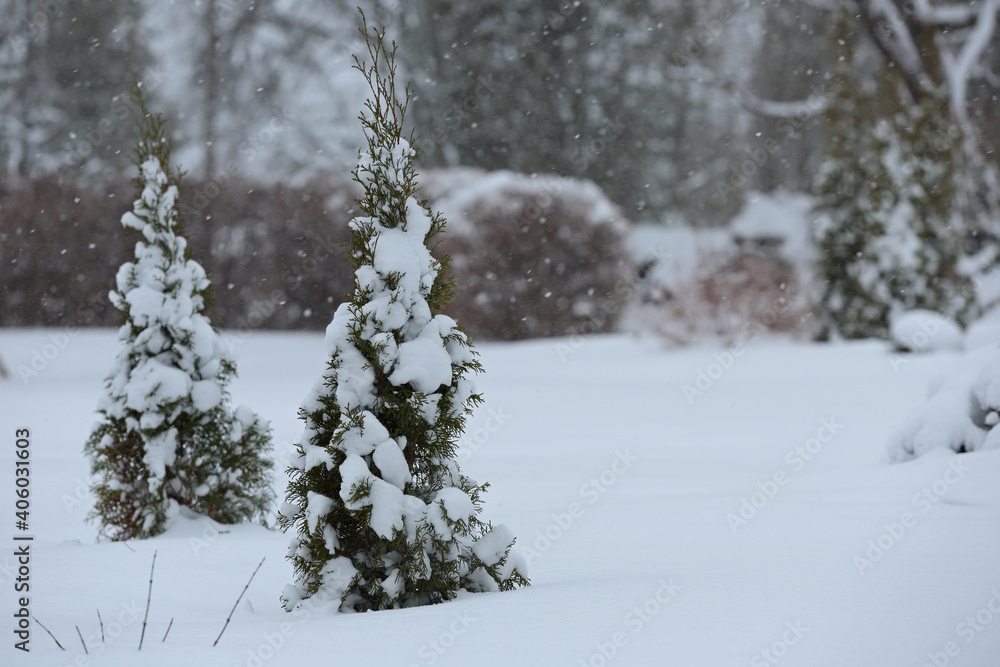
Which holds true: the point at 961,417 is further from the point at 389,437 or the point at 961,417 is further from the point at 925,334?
the point at 925,334

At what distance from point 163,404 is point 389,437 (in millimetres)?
1838

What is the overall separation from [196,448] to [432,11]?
56.9 ft

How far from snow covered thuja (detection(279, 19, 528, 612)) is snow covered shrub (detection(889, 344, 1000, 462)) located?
9.92ft

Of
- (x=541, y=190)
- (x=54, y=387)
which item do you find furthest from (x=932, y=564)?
(x=541, y=190)

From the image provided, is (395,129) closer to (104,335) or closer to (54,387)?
(54,387)

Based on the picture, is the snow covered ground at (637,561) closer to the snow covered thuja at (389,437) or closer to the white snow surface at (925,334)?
the snow covered thuja at (389,437)

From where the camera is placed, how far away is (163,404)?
4066mm

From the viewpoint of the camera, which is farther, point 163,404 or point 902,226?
point 902,226

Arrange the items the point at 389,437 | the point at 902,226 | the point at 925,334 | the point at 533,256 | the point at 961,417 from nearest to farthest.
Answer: the point at 389,437 < the point at 961,417 < the point at 925,334 < the point at 902,226 < the point at 533,256

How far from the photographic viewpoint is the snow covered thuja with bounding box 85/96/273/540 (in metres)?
4.07

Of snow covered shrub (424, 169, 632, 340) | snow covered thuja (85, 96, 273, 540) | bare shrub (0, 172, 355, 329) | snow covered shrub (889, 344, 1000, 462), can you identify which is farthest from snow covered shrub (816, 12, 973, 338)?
snow covered thuja (85, 96, 273, 540)

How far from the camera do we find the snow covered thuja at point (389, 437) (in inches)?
107

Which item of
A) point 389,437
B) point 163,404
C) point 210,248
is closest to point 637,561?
point 389,437

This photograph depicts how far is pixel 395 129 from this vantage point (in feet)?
9.59
